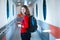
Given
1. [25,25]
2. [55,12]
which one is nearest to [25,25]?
[25,25]

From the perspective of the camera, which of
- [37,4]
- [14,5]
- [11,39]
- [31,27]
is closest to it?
[31,27]

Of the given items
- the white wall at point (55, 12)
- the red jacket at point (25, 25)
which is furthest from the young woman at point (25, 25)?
the white wall at point (55, 12)

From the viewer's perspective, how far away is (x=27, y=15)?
3.88 metres

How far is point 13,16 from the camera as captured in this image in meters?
7.59

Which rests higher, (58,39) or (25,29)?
(25,29)

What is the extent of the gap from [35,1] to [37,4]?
250mm

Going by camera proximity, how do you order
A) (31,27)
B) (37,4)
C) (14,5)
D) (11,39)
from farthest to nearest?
1. (37,4)
2. (14,5)
3. (11,39)
4. (31,27)

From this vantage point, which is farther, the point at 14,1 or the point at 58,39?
the point at 14,1

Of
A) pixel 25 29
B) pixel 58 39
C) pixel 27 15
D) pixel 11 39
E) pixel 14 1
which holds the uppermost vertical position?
pixel 14 1

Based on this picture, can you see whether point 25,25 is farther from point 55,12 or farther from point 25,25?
point 55,12

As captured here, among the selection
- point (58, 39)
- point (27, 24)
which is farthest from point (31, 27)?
point (58, 39)

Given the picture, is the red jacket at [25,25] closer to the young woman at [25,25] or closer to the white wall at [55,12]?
the young woman at [25,25]

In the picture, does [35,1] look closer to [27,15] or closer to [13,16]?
[13,16]

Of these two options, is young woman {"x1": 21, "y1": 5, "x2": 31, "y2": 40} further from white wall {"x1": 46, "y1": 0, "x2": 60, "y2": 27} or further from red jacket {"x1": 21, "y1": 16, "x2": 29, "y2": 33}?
white wall {"x1": 46, "y1": 0, "x2": 60, "y2": 27}
